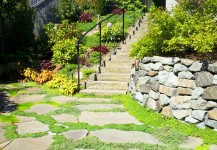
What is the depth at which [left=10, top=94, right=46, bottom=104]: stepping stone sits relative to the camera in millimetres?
9347

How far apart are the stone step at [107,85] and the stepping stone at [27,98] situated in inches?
52.6

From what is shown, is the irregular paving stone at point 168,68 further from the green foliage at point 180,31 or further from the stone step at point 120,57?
the stone step at point 120,57

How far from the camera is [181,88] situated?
748 cm

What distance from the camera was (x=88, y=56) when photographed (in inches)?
500

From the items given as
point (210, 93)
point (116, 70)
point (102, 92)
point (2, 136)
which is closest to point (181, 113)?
point (210, 93)

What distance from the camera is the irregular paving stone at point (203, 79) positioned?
23.2 ft

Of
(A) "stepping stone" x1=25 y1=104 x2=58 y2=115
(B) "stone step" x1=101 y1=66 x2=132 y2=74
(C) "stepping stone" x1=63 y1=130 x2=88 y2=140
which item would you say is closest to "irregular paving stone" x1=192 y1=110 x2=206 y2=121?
(C) "stepping stone" x1=63 y1=130 x2=88 y2=140

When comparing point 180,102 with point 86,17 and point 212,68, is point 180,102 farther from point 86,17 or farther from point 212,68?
point 86,17

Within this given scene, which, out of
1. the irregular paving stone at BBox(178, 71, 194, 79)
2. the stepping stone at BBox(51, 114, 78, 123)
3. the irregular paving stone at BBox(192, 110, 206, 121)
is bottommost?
the stepping stone at BBox(51, 114, 78, 123)

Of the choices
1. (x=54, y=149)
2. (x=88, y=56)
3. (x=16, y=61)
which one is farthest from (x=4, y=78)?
(x=54, y=149)

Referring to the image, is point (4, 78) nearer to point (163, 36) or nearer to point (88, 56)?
point (88, 56)

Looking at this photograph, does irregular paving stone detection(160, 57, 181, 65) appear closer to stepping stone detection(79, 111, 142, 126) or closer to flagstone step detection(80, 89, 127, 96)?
stepping stone detection(79, 111, 142, 126)

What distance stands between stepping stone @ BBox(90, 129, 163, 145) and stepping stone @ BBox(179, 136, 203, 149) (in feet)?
1.45

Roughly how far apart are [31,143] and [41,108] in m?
2.16
